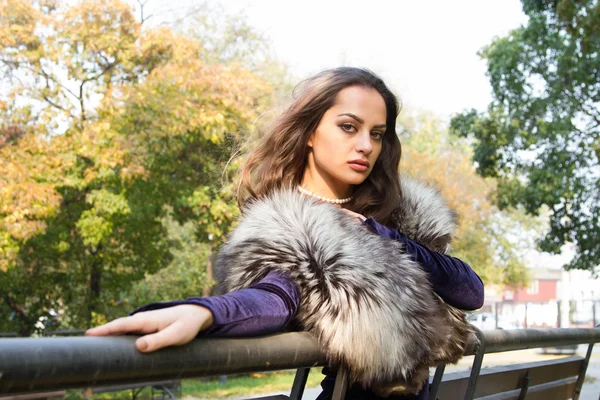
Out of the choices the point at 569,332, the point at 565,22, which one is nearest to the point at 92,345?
the point at 569,332

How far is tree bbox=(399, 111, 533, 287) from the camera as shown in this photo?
30641 millimetres

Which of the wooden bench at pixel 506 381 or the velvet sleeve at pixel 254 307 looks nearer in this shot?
the velvet sleeve at pixel 254 307

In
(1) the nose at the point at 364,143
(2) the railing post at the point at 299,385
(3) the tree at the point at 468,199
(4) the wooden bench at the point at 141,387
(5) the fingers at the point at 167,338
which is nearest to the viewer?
(5) the fingers at the point at 167,338

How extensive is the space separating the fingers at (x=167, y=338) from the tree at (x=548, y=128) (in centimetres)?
1400

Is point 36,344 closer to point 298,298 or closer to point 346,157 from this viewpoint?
point 298,298

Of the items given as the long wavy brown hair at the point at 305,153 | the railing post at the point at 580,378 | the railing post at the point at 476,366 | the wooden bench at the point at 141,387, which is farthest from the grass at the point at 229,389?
the long wavy brown hair at the point at 305,153

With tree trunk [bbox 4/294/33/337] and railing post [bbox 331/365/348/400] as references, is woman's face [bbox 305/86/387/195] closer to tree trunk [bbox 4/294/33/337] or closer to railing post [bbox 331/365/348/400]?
railing post [bbox 331/365/348/400]

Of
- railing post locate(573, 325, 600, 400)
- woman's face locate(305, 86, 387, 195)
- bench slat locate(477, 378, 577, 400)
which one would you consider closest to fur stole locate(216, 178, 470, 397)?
woman's face locate(305, 86, 387, 195)

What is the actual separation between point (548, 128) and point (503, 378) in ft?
43.1

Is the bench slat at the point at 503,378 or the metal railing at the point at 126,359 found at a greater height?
the metal railing at the point at 126,359

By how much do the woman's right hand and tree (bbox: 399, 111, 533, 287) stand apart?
27593 mm

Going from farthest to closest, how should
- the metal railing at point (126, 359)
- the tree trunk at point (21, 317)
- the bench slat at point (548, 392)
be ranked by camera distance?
the tree trunk at point (21, 317) → the bench slat at point (548, 392) → the metal railing at point (126, 359)

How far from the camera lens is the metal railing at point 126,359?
2.74 ft

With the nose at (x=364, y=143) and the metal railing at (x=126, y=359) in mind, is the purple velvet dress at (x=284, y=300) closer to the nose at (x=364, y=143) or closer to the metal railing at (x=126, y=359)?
the metal railing at (x=126, y=359)
